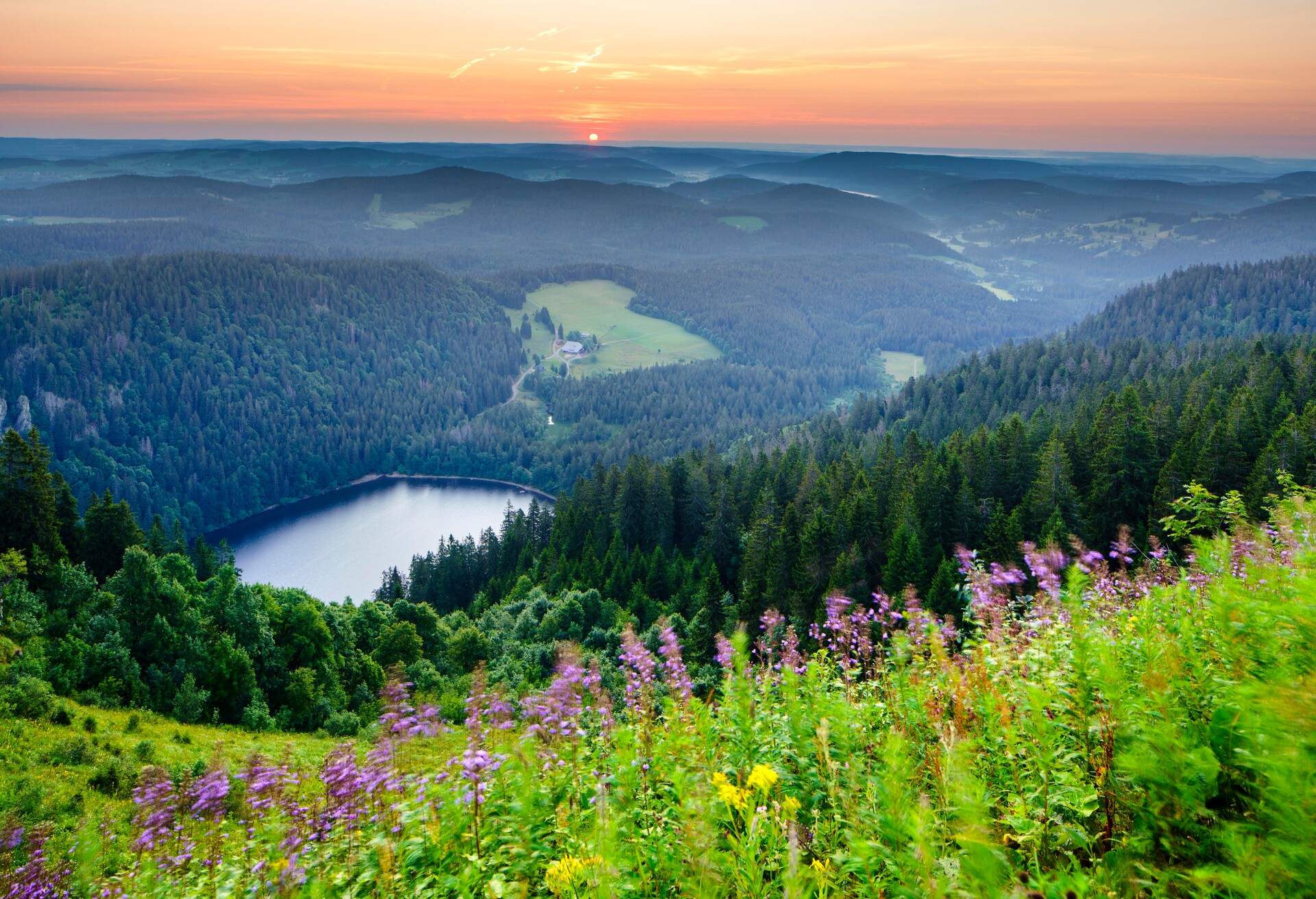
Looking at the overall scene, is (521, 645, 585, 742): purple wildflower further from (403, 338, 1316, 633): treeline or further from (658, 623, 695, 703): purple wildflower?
(403, 338, 1316, 633): treeline

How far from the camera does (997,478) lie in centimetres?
5300

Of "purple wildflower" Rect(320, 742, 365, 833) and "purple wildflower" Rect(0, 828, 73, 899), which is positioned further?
"purple wildflower" Rect(0, 828, 73, 899)

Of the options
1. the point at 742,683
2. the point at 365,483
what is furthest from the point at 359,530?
the point at 742,683

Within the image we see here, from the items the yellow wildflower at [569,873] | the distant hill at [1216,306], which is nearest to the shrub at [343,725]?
the yellow wildflower at [569,873]

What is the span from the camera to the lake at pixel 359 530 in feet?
403

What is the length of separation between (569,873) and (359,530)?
153 meters

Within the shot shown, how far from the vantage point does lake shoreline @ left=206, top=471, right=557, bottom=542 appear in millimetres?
160125

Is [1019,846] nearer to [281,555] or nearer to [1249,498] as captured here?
[1249,498]

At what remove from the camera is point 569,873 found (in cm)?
530

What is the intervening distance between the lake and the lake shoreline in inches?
20.4

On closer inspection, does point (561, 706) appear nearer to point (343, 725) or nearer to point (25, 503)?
point (343, 725)

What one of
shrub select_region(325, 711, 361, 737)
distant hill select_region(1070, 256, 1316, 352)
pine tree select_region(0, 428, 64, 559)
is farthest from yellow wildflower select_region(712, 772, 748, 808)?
distant hill select_region(1070, 256, 1316, 352)

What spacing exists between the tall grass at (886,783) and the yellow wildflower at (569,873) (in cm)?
3

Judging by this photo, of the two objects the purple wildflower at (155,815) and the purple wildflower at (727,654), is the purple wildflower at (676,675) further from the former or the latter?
the purple wildflower at (155,815)
